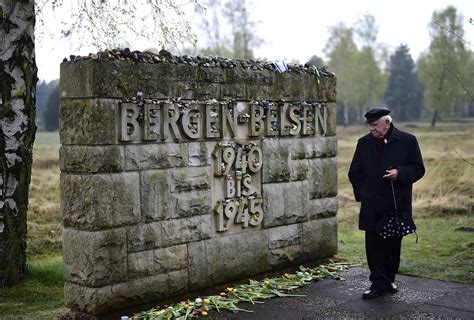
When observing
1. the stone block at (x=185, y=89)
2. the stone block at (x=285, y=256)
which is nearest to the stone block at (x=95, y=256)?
the stone block at (x=185, y=89)

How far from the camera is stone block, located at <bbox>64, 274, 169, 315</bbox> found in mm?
5738

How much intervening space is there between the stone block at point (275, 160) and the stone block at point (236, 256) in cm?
62

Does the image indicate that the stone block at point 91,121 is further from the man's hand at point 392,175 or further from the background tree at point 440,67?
the background tree at point 440,67

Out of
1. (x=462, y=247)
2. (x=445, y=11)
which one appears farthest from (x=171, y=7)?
(x=445, y=11)

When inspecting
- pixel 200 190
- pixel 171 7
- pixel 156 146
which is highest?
pixel 171 7

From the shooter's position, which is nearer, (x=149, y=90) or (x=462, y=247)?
(x=149, y=90)

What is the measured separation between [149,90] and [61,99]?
0.78 metres

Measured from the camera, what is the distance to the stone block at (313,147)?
7625 millimetres

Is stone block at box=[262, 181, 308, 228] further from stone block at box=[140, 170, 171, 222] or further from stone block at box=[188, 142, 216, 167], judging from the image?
stone block at box=[140, 170, 171, 222]

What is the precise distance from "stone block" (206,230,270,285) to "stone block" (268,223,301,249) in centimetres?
10

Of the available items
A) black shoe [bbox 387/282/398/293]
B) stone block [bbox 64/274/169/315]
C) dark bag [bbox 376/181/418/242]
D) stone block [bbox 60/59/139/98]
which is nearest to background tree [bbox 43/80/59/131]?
stone block [bbox 60/59/139/98]

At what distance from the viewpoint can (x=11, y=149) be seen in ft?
25.8

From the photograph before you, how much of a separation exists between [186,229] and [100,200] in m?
1.01

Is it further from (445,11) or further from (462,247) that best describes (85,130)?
(445,11)
